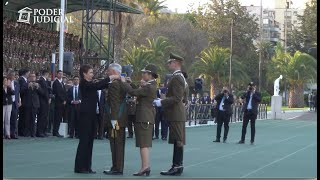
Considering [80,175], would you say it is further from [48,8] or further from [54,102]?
[48,8]

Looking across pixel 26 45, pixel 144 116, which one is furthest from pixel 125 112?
pixel 26 45

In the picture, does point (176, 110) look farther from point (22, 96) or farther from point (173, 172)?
point (22, 96)

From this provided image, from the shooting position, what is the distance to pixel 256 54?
96375 mm

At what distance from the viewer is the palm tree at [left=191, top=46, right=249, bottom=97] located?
70438 millimetres

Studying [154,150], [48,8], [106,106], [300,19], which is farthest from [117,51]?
[300,19]

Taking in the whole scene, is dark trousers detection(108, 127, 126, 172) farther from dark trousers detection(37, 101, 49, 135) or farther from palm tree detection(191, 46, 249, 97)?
palm tree detection(191, 46, 249, 97)

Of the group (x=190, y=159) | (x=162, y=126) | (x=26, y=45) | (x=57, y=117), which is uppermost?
(x=26, y=45)

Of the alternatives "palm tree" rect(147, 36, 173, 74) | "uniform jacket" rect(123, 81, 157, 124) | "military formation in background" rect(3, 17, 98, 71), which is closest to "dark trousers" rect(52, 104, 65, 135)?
"military formation in background" rect(3, 17, 98, 71)

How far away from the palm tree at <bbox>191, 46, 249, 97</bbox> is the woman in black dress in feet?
189

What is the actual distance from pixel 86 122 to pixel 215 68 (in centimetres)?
5909

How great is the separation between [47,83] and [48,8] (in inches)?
755

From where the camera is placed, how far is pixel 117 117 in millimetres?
12008

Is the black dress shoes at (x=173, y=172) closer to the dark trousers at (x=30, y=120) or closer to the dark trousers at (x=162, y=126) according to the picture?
the dark trousers at (x=30, y=120)

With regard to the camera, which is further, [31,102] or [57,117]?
[57,117]
